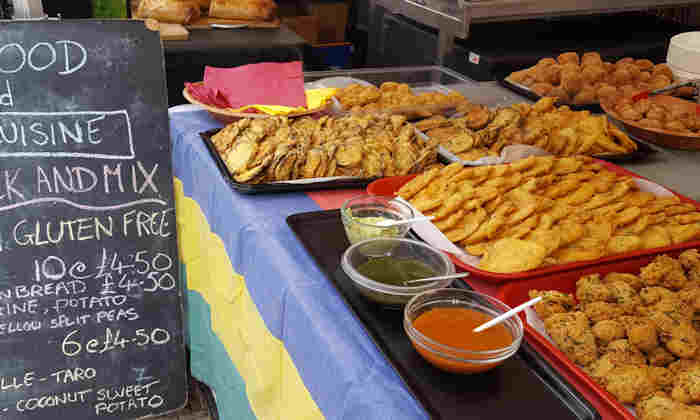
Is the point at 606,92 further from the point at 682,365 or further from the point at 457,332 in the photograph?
the point at 457,332

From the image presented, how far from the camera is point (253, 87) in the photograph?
276 centimetres

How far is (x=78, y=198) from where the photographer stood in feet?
6.75

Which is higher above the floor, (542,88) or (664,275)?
(542,88)

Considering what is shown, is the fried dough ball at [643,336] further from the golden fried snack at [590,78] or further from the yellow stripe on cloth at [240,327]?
the golden fried snack at [590,78]

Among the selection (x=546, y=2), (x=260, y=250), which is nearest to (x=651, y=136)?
(x=546, y=2)

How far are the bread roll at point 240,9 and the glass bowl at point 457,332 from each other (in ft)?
14.2

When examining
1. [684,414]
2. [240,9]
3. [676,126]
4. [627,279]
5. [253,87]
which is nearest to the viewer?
[684,414]

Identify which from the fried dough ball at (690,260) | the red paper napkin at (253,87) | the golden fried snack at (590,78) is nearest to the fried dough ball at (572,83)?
the golden fried snack at (590,78)

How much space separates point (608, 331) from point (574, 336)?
0.28ft

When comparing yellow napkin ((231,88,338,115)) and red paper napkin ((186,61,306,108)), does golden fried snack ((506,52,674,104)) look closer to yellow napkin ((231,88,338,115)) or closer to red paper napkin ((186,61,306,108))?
yellow napkin ((231,88,338,115))

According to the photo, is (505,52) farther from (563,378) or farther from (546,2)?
(563,378)

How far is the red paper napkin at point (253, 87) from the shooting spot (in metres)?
2.68

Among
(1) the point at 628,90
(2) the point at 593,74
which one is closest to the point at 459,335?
(1) the point at 628,90

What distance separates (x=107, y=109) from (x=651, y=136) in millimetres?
2276
